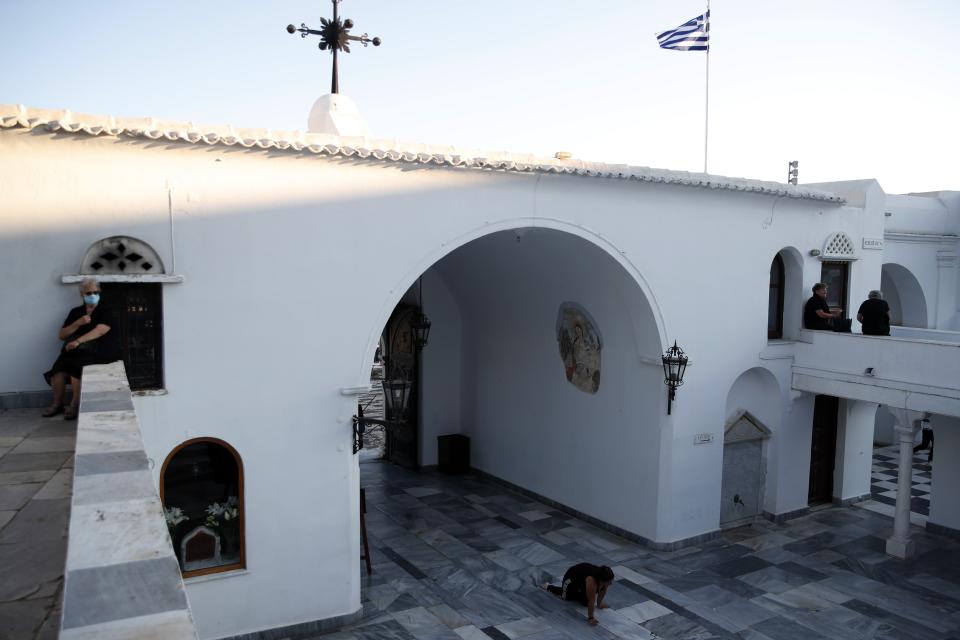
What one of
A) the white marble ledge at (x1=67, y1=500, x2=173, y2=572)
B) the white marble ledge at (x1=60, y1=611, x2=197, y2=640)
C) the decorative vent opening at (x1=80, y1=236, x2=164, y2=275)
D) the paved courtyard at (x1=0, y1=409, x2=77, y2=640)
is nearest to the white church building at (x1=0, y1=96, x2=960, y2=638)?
the decorative vent opening at (x1=80, y1=236, x2=164, y2=275)

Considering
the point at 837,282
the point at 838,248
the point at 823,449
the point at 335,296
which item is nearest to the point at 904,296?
the point at 837,282

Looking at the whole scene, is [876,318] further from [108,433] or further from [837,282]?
[108,433]

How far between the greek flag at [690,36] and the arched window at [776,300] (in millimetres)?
4161

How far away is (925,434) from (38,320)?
18974mm

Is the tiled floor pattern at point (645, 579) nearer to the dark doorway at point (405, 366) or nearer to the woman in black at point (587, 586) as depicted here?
the woman in black at point (587, 586)

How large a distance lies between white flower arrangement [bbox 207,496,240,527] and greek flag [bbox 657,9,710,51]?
423 inches

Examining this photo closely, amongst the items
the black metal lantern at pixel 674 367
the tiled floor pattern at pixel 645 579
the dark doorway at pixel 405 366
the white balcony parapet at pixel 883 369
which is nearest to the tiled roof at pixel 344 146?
the black metal lantern at pixel 674 367

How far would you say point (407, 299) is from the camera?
16.0m

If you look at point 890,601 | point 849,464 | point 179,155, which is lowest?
point 890,601

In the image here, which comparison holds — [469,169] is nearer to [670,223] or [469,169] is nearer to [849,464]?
[670,223]

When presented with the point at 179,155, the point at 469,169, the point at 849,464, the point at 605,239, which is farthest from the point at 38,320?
the point at 849,464

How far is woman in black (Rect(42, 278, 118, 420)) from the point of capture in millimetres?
6480

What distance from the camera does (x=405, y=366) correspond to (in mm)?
16078

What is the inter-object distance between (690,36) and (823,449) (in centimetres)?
843
